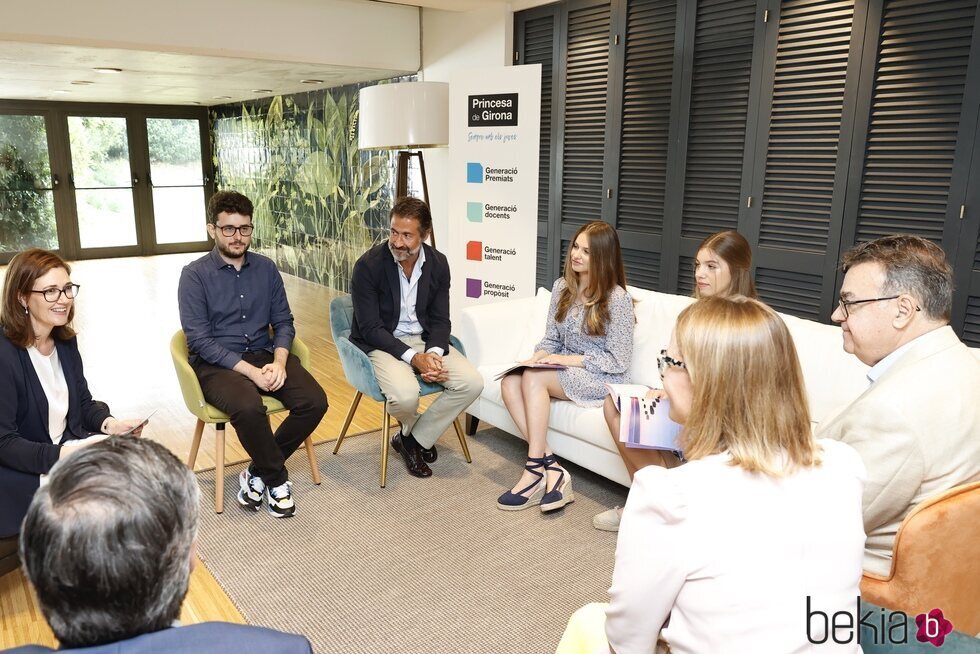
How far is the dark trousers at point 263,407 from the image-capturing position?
9.45ft

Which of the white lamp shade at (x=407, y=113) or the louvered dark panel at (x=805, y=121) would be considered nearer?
the louvered dark panel at (x=805, y=121)

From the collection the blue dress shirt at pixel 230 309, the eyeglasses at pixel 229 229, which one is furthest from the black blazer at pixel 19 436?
the eyeglasses at pixel 229 229

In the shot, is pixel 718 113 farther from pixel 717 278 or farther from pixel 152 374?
pixel 152 374

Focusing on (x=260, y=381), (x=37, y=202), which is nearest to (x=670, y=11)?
(x=260, y=381)

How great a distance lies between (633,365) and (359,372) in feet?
4.28

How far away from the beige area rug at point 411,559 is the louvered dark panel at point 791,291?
1443 millimetres

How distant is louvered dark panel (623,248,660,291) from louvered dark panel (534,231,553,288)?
0.68 metres

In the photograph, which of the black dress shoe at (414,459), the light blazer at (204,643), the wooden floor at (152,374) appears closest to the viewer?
the light blazer at (204,643)

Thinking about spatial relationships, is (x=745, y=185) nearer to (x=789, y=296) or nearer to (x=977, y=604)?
(x=789, y=296)

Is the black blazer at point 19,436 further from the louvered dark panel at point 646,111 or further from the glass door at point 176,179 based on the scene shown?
the glass door at point 176,179

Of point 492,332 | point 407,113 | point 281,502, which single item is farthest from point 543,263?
point 281,502

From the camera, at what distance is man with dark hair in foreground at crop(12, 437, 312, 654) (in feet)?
2.83

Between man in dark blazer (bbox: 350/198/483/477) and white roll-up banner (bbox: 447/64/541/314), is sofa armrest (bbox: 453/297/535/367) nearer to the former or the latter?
man in dark blazer (bbox: 350/198/483/477)

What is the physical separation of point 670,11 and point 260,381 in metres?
3.16
